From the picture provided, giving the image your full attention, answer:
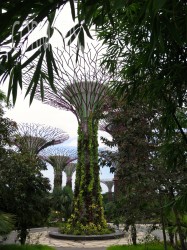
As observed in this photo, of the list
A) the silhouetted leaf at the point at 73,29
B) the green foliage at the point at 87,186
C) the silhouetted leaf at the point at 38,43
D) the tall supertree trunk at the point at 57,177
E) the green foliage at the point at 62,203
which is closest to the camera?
the silhouetted leaf at the point at 38,43

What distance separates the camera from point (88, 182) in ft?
39.7

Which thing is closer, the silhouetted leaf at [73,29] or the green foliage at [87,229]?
the silhouetted leaf at [73,29]

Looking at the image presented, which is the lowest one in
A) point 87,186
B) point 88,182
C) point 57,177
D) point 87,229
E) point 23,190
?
point 87,229

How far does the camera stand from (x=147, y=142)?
20.0 feet

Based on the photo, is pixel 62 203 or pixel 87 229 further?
pixel 62 203

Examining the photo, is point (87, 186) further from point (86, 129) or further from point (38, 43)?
Answer: point (38, 43)

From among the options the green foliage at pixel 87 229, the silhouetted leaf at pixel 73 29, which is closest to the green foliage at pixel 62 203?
the green foliage at pixel 87 229

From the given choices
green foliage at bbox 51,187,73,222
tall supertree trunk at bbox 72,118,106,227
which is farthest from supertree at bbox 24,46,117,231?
green foliage at bbox 51,187,73,222

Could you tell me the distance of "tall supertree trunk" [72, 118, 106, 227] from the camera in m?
11.8

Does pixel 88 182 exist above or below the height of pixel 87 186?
above

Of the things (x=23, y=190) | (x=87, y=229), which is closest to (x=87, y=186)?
(x=87, y=229)

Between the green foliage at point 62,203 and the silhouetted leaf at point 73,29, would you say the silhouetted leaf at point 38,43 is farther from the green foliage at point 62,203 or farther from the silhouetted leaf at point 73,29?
the green foliage at point 62,203

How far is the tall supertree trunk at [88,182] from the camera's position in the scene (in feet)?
38.8

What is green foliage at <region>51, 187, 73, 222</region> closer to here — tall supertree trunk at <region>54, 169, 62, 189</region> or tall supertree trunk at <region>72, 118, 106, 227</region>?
tall supertree trunk at <region>54, 169, 62, 189</region>
